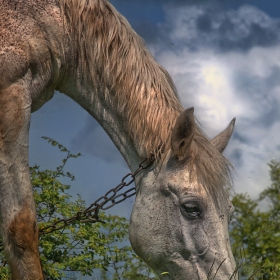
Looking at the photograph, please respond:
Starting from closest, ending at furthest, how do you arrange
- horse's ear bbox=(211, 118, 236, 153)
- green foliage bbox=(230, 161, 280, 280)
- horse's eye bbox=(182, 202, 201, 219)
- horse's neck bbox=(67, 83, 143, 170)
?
horse's eye bbox=(182, 202, 201, 219), horse's neck bbox=(67, 83, 143, 170), horse's ear bbox=(211, 118, 236, 153), green foliage bbox=(230, 161, 280, 280)

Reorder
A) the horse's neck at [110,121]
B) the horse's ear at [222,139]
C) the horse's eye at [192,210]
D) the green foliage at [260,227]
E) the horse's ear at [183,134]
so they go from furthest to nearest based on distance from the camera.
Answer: the green foliage at [260,227] < the horse's ear at [222,139] < the horse's neck at [110,121] < the horse's eye at [192,210] < the horse's ear at [183,134]

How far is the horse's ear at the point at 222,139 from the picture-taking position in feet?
14.8

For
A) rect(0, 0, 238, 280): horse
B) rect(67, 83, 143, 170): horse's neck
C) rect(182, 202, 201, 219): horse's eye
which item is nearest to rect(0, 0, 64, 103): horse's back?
rect(0, 0, 238, 280): horse

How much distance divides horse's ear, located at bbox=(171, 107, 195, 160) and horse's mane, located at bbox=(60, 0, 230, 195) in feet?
0.42

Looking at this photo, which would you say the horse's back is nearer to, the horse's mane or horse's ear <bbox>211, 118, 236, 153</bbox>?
the horse's mane

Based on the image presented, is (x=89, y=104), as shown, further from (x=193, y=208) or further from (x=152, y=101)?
(x=193, y=208)

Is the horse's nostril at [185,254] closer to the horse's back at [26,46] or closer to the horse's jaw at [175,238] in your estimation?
the horse's jaw at [175,238]

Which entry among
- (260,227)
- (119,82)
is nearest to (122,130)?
(119,82)

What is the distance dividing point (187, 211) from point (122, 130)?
86 centimetres

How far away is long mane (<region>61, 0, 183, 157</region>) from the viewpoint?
428 cm

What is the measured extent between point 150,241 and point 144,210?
0.78 ft

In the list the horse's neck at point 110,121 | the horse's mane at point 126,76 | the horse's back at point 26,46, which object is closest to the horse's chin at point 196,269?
the horse's mane at point 126,76

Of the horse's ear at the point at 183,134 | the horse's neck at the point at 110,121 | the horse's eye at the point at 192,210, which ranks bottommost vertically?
the horse's eye at the point at 192,210

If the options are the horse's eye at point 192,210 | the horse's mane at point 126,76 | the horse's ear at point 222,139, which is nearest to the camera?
the horse's eye at point 192,210
